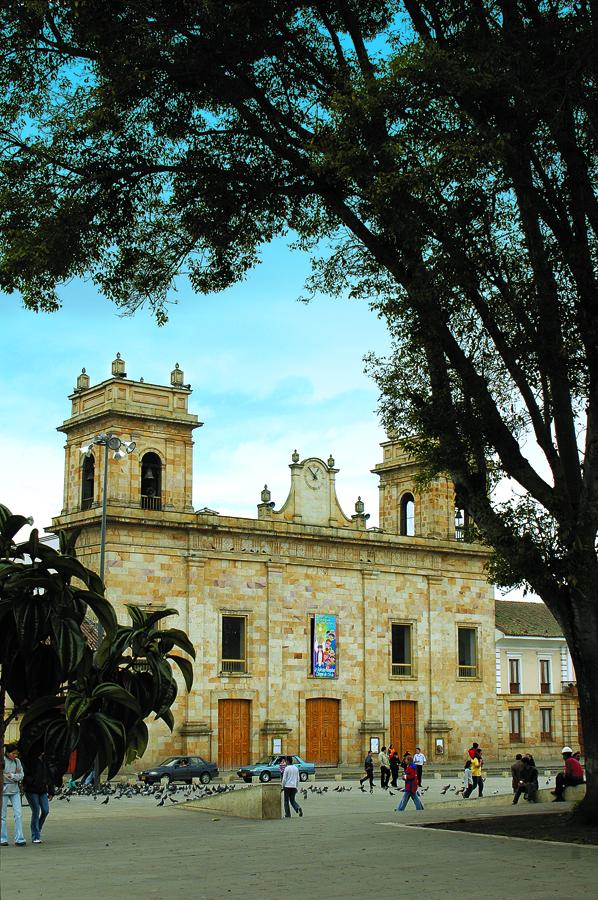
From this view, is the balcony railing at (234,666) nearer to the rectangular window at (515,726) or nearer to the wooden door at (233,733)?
the wooden door at (233,733)

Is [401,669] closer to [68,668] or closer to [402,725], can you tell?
[402,725]

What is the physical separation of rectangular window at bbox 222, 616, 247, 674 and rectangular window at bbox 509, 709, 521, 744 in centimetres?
1589

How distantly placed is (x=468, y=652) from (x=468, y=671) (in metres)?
0.81

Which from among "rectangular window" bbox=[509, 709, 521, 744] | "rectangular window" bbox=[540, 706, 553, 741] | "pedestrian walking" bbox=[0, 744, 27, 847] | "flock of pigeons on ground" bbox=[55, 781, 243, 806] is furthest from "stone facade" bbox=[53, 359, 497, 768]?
"pedestrian walking" bbox=[0, 744, 27, 847]

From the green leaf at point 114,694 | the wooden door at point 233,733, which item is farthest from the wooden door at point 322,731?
the green leaf at point 114,694

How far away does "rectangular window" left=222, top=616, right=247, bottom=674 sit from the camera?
4000cm

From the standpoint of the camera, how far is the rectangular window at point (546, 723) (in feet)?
169

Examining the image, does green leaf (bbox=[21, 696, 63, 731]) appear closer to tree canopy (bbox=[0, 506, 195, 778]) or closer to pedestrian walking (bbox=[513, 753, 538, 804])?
tree canopy (bbox=[0, 506, 195, 778])

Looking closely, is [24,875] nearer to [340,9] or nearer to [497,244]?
[497,244]

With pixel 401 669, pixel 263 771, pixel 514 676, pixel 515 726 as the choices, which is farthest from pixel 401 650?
pixel 263 771

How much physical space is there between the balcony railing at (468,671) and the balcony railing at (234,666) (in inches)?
412

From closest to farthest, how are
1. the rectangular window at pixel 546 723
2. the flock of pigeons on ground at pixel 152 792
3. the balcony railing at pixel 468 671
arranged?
the flock of pigeons on ground at pixel 152 792, the balcony railing at pixel 468 671, the rectangular window at pixel 546 723

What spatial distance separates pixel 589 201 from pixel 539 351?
2309 millimetres

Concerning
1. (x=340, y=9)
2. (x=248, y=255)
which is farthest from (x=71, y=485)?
(x=340, y=9)
